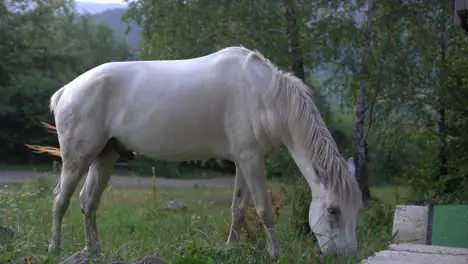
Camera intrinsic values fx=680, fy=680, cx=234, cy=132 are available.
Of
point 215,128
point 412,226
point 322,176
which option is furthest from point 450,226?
point 215,128

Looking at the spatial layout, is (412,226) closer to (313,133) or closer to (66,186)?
(313,133)

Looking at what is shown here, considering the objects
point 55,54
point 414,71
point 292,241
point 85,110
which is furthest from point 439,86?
point 55,54

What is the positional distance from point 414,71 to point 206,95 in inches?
204

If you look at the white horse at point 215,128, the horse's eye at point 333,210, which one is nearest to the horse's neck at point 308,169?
the white horse at point 215,128

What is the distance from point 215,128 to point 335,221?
1.13m

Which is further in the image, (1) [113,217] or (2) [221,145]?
(1) [113,217]

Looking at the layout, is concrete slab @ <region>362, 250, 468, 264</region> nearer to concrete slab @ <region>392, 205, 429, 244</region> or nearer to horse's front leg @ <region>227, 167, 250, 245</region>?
concrete slab @ <region>392, 205, 429, 244</region>

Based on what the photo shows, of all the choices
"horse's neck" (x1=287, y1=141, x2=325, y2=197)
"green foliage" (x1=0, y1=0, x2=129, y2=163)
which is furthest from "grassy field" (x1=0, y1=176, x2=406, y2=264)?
"green foliage" (x1=0, y1=0, x2=129, y2=163)

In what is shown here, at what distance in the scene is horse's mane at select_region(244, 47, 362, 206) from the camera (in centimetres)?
464

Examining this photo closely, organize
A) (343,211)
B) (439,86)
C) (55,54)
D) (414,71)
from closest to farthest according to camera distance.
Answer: (343,211)
(439,86)
(414,71)
(55,54)

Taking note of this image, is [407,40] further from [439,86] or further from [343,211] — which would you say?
[343,211]

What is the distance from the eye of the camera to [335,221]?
465 cm

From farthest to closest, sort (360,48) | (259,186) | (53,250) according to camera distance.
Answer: (360,48) < (53,250) < (259,186)

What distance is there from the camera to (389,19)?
973 cm
